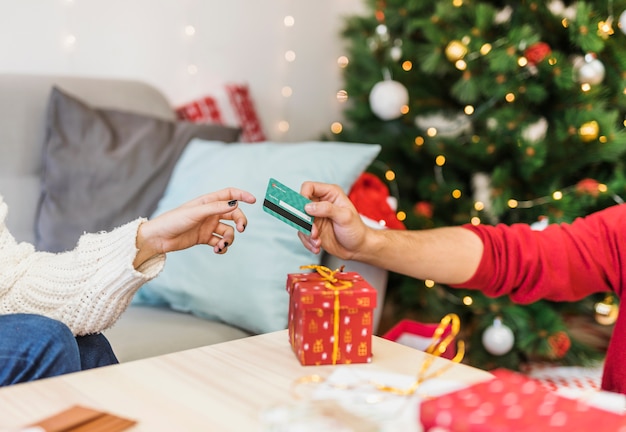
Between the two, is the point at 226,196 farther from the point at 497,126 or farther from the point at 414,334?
the point at 497,126

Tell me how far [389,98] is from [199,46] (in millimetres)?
612

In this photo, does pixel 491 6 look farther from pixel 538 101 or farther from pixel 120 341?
pixel 120 341

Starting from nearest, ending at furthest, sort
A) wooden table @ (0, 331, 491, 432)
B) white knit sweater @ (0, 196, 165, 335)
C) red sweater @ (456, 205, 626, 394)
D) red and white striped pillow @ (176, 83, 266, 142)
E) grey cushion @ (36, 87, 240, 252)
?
wooden table @ (0, 331, 491, 432) < white knit sweater @ (0, 196, 165, 335) < red sweater @ (456, 205, 626, 394) < grey cushion @ (36, 87, 240, 252) < red and white striped pillow @ (176, 83, 266, 142)

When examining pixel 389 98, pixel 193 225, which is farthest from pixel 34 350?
pixel 389 98

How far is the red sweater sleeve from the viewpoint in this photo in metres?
1.19

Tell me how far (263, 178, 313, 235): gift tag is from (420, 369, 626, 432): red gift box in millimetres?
404

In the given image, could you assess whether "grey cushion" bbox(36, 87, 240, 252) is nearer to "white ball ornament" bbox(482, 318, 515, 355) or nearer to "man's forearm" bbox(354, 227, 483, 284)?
"man's forearm" bbox(354, 227, 483, 284)

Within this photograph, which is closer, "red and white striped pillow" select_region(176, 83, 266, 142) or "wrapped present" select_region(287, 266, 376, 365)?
"wrapped present" select_region(287, 266, 376, 365)

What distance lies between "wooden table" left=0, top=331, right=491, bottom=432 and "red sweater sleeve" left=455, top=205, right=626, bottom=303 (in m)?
0.33

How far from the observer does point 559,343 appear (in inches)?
80.0

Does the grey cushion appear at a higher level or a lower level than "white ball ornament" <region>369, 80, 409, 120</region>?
lower

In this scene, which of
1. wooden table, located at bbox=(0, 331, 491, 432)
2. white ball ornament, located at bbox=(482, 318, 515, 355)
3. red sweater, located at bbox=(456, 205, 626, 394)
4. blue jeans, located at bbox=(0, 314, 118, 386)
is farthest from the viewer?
white ball ornament, located at bbox=(482, 318, 515, 355)

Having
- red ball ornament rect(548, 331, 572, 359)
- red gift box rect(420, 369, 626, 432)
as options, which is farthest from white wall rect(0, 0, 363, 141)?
red gift box rect(420, 369, 626, 432)

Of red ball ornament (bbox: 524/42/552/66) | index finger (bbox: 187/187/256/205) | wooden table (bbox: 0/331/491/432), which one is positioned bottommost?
wooden table (bbox: 0/331/491/432)
